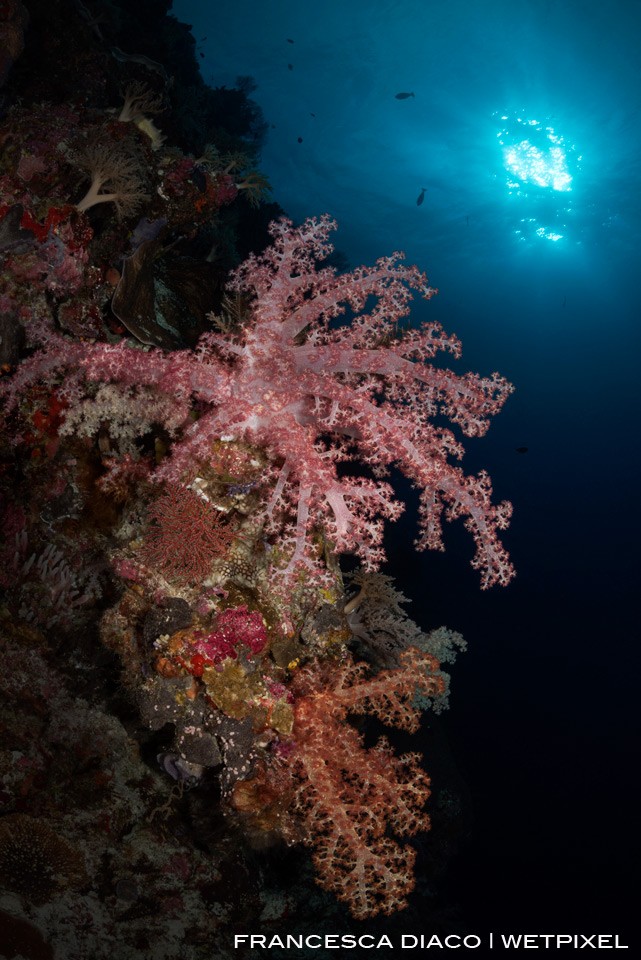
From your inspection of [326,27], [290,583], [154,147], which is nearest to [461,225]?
[326,27]

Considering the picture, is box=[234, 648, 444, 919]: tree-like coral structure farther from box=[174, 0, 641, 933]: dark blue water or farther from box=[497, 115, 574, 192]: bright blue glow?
box=[497, 115, 574, 192]: bright blue glow

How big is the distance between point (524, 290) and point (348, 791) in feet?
217

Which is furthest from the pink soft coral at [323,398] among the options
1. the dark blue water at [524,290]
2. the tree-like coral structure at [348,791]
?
the dark blue water at [524,290]

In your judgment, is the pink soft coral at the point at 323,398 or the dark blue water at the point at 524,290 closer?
the pink soft coral at the point at 323,398

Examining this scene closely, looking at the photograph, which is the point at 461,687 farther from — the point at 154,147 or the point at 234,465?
the point at 154,147

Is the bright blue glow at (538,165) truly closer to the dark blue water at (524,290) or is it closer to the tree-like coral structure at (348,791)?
the dark blue water at (524,290)

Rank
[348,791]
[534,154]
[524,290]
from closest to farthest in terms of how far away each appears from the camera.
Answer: [348,791] → [534,154] → [524,290]

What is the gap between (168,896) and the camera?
12.4ft

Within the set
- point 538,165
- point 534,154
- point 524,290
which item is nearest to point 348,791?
point 534,154

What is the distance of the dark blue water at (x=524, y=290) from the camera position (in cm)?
1456

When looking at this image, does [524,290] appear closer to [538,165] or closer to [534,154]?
[538,165]

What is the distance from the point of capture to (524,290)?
189ft

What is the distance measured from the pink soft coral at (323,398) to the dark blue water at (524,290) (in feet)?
41.7

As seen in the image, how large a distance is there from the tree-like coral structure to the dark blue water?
453 inches
